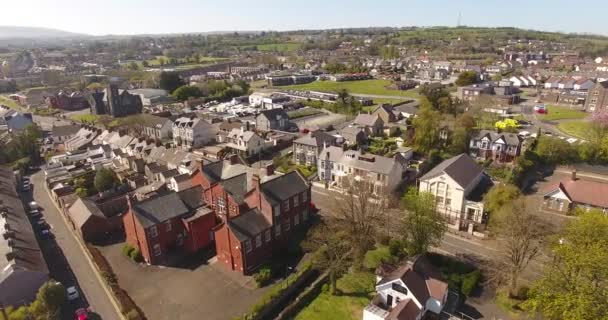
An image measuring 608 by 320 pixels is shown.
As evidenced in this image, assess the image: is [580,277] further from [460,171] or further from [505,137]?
[505,137]

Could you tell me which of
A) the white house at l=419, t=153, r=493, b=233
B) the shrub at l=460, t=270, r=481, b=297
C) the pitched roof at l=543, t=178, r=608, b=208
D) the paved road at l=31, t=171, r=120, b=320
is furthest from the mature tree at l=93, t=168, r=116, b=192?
the pitched roof at l=543, t=178, r=608, b=208

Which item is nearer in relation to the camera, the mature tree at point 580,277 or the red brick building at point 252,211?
the mature tree at point 580,277

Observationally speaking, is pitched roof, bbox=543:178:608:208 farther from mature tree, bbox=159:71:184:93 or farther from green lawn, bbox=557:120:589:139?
mature tree, bbox=159:71:184:93

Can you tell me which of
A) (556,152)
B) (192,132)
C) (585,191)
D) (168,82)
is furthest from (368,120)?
(168,82)

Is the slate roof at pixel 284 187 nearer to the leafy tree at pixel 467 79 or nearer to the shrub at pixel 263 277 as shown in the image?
the shrub at pixel 263 277

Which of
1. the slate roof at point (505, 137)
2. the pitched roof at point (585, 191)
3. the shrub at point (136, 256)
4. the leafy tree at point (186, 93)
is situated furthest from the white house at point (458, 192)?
the leafy tree at point (186, 93)

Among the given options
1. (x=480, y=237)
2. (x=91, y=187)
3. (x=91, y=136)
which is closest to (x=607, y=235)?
(x=480, y=237)
